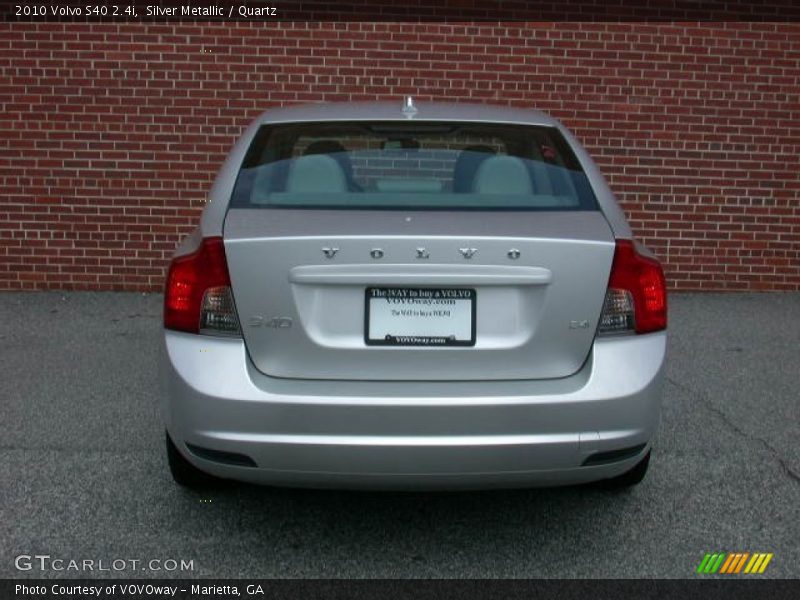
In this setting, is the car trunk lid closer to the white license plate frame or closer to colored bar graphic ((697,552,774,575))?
the white license plate frame

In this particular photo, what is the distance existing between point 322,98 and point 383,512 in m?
5.56

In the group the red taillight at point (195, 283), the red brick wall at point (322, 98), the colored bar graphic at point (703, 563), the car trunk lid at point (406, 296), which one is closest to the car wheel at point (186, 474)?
the red taillight at point (195, 283)

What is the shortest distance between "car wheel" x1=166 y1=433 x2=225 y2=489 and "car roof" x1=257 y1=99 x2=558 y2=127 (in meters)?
1.37

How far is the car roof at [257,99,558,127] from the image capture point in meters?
4.05

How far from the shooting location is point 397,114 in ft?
13.4

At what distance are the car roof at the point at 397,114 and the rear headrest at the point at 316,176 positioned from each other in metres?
0.32

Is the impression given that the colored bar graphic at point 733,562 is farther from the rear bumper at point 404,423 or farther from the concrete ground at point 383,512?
the rear bumper at point 404,423

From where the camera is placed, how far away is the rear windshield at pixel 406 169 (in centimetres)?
354

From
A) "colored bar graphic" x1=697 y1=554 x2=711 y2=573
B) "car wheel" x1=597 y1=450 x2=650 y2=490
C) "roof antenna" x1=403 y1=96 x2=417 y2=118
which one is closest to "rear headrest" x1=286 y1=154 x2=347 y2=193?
"roof antenna" x1=403 y1=96 x2=417 y2=118

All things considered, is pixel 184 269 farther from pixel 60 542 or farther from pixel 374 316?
pixel 60 542

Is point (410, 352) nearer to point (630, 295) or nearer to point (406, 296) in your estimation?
point (406, 296)

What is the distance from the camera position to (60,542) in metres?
3.58

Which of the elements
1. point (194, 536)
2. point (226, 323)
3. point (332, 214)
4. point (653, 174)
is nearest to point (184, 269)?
point (226, 323)
